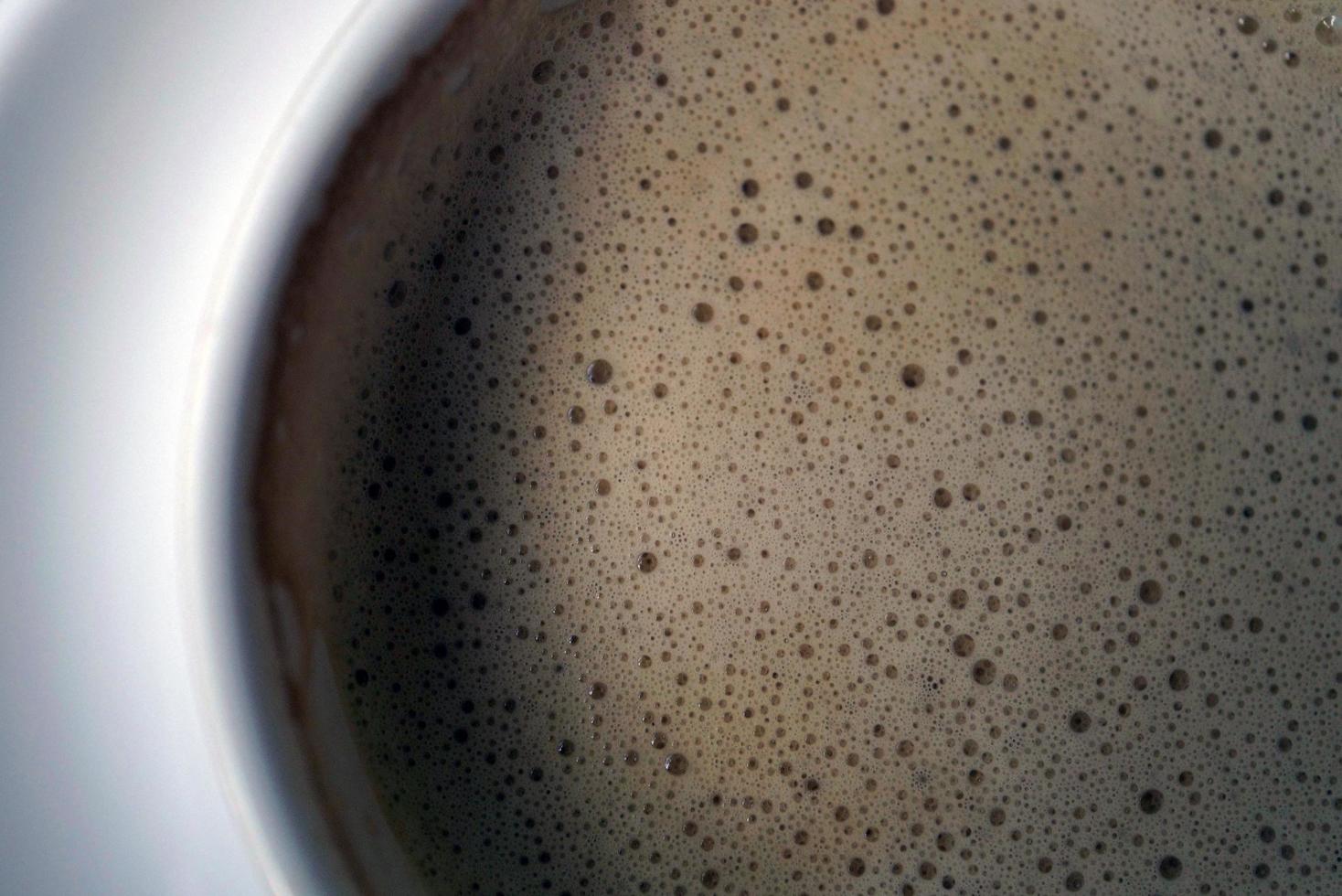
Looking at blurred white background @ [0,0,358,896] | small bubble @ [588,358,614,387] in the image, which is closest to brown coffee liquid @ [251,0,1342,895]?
small bubble @ [588,358,614,387]

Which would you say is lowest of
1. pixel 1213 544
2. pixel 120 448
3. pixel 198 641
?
pixel 1213 544

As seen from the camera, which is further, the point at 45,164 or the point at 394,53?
the point at 45,164

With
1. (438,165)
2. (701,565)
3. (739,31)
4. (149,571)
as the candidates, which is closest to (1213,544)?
(701,565)

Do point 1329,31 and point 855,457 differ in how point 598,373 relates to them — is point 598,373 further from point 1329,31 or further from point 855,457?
point 1329,31

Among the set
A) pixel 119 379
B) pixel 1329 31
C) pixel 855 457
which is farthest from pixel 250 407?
pixel 1329 31

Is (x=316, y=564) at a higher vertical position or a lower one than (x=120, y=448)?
lower

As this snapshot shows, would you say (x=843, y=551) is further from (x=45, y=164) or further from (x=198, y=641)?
(x=45, y=164)

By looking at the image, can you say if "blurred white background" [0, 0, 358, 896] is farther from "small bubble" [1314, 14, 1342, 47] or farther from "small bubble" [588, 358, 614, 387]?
"small bubble" [1314, 14, 1342, 47]
